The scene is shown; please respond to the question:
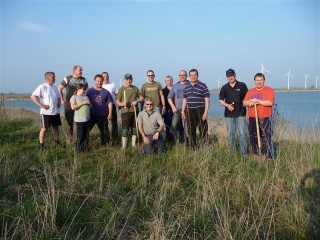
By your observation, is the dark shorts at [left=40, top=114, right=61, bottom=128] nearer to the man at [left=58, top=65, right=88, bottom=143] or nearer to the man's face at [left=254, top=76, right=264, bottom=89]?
the man at [left=58, top=65, right=88, bottom=143]

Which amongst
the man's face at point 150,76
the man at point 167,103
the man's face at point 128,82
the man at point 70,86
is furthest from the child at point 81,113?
the man at point 167,103

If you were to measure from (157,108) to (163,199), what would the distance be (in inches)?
156

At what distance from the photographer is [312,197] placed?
384 centimetres

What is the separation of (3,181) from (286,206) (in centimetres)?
398

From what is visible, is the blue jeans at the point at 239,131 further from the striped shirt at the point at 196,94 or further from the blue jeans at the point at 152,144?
the blue jeans at the point at 152,144

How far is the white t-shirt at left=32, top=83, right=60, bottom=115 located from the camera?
6684 mm

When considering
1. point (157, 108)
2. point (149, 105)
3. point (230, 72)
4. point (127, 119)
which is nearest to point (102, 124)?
point (127, 119)

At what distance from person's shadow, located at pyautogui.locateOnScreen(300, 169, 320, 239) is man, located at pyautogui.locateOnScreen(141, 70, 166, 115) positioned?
Result: 394cm

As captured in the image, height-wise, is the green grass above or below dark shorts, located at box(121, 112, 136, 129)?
below

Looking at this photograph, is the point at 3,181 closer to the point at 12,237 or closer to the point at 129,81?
the point at 12,237

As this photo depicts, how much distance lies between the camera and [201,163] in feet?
16.0

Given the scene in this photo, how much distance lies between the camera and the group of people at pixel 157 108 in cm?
→ 596

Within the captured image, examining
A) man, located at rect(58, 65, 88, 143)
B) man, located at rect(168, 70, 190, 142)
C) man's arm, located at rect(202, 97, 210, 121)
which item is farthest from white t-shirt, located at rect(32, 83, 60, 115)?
man's arm, located at rect(202, 97, 210, 121)

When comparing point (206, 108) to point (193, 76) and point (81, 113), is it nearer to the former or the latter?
point (193, 76)
